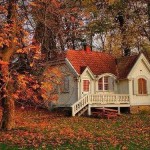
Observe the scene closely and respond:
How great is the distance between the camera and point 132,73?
113 feet

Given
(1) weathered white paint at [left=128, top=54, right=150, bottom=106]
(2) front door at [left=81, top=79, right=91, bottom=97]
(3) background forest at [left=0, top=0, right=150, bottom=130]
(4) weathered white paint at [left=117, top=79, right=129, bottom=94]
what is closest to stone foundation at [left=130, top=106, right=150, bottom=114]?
(1) weathered white paint at [left=128, top=54, right=150, bottom=106]

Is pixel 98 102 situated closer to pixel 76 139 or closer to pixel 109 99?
pixel 109 99

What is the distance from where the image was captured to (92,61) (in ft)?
117

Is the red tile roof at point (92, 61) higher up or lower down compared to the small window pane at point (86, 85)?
higher up

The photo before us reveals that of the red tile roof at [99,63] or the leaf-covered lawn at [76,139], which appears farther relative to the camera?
the red tile roof at [99,63]

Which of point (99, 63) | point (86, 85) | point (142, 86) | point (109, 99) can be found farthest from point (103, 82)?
point (142, 86)

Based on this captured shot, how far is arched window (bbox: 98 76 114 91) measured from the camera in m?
34.6

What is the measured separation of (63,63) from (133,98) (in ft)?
23.2

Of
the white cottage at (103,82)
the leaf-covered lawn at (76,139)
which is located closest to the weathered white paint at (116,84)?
the white cottage at (103,82)

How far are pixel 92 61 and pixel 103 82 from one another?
2.48 meters

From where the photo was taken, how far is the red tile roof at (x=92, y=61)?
3416 cm

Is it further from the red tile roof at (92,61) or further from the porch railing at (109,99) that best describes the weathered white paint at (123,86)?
the red tile roof at (92,61)

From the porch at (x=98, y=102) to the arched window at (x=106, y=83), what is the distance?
1611 mm

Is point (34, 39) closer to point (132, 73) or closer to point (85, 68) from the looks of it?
point (85, 68)
